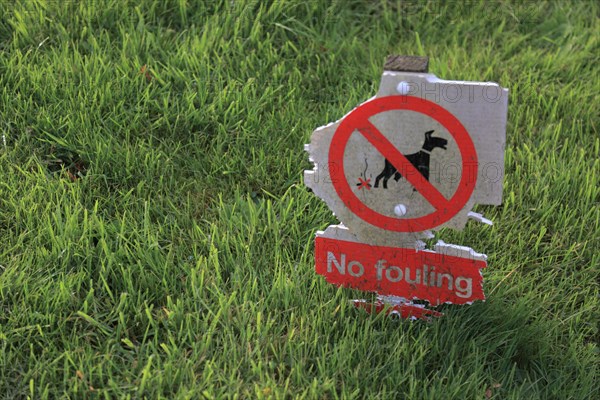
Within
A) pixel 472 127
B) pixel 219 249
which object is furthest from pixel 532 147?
pixel 219 249

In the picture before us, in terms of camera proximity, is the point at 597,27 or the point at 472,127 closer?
the point at 472,127

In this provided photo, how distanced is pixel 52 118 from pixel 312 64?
3.92ft

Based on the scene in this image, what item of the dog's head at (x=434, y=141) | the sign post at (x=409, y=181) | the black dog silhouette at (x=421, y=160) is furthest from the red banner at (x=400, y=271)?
the dog's head at (x=434, y=141)

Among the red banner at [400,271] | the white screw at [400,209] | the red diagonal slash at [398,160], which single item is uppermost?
the red diagonal slash at [398,160]

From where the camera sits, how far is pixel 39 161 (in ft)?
9.43

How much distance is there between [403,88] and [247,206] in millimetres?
856

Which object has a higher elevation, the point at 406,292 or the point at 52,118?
the point at 52,118

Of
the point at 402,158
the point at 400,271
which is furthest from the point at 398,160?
the point at 400,271

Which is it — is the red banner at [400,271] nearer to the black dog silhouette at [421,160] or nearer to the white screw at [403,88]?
the black dog silhouette at [421,160]

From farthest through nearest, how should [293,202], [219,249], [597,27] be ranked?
1. [597,27]
2. [293,202]
3. [219,249]

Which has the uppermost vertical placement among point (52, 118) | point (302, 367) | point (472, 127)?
point (472, 127)

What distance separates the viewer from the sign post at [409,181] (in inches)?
84.0

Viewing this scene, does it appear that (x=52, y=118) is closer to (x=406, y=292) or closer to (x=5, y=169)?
(x=5, y=169)

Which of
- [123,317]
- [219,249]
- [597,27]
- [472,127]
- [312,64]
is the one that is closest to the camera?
[472,127]
